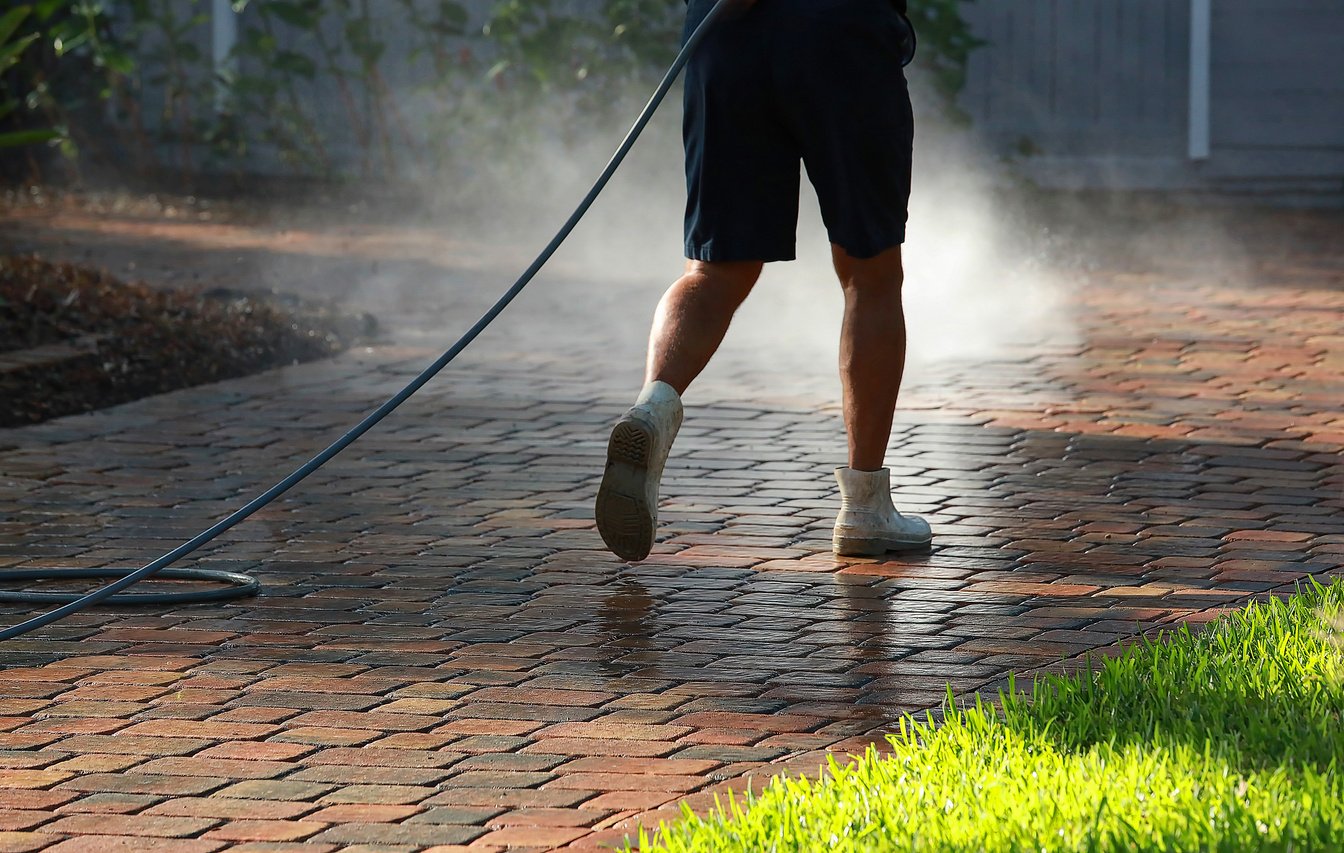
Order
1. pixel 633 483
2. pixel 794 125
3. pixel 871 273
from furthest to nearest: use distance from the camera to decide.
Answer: pixel 871 273 → pixel 794 125 → pixel 633 483

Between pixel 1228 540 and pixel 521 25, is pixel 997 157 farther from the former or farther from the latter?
pixel 1228 540

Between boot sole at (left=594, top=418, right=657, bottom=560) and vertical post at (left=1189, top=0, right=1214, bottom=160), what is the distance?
8.96 m

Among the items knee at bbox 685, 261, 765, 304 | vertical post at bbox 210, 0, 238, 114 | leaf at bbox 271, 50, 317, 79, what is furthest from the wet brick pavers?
vertical post at bbox 210, 0, 238, 114

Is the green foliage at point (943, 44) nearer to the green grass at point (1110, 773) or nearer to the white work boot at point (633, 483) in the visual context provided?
the white work boot at point (633, 483)

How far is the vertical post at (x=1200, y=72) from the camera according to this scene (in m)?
12.4

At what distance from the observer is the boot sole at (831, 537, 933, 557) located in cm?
457

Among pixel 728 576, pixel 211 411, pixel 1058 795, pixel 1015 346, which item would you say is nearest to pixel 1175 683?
pixel 1058 795

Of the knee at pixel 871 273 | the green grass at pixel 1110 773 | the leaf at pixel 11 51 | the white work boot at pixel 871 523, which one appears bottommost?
the green grass at pixel 1110 773

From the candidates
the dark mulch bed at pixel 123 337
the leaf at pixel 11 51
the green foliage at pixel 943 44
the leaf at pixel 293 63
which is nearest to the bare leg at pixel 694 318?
the dark mulch bed at pixel 123 337

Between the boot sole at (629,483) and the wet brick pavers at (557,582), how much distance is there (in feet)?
0.52

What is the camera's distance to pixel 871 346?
4.57 metres

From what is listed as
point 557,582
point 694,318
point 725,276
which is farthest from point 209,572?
point 725,276

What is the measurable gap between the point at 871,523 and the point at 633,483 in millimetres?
647

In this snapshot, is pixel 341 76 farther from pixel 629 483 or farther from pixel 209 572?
pixel 629 483
